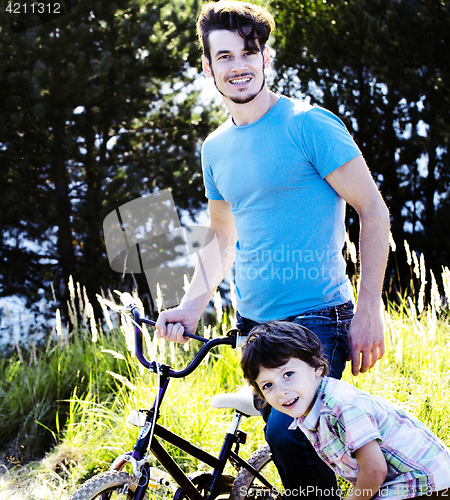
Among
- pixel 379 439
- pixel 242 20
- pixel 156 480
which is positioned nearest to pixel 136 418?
pixel 156 480

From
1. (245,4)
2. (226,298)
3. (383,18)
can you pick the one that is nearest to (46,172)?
(226,298)

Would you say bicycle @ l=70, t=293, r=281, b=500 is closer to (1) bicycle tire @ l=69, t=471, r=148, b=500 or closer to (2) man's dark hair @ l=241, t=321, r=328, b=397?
(1) bicycle tire @ l=69, t=471, r=148, b=500

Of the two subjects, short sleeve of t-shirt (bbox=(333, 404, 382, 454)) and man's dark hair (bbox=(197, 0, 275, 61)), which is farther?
man's dark hair (bbox=(197, 0, 275, 61))

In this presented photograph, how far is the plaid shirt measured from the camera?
146 cm

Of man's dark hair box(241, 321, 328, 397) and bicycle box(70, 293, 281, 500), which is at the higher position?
man's dark hair box(241, 321, 328, 397)

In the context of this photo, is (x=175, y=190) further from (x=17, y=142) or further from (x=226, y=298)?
(x=17, y=142)

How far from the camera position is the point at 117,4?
9898mm

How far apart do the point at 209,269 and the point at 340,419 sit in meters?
1.03

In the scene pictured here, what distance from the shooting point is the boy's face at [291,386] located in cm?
150

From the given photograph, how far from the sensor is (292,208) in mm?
1831

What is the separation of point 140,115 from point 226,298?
4.22m

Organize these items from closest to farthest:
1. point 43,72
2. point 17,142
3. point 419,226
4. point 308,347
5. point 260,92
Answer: point 308,347 → point 260,92 → point 43,72 → point 17,142 → point 419,226

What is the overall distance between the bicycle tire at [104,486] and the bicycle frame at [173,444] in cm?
5

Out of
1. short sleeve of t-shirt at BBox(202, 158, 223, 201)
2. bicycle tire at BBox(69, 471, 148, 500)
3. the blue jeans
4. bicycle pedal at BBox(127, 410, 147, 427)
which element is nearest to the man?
the blue jeans
